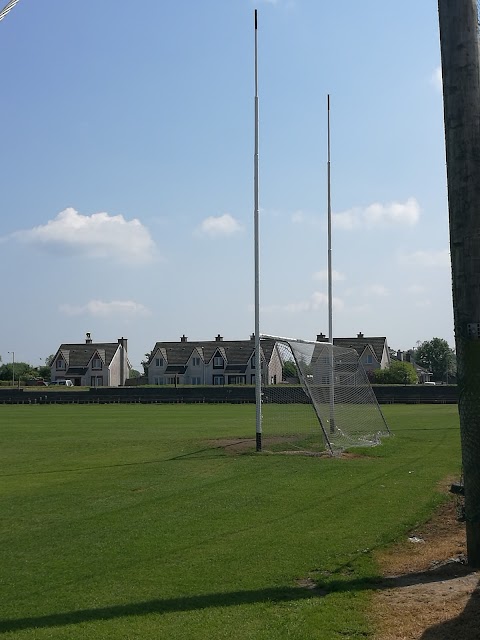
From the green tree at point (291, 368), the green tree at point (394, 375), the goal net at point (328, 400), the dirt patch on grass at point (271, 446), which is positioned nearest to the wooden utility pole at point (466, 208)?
the dirt patch on grass at point (271, 446)

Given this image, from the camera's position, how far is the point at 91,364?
326ft

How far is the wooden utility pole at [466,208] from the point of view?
7.80 meters

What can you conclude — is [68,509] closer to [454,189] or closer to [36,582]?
[36,582]

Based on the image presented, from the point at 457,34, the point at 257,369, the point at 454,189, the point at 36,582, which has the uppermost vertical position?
the point at 457,34

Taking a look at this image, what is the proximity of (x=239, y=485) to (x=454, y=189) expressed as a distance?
8.54m

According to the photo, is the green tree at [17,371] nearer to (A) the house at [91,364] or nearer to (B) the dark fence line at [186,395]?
(A) the house at [91,364]

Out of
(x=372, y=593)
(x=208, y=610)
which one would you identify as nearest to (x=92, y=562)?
(x=208, y=610)

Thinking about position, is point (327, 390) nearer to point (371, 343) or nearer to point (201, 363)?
point (371, 343)

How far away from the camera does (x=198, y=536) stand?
1002 cm

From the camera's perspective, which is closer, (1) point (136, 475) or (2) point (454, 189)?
(2) point (454, 189)

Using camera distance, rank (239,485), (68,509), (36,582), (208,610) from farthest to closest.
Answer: (239,485) → (68,509) → (36,582) → (208,610)

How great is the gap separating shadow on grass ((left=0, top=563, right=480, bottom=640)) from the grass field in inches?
0.8

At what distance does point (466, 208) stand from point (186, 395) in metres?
53.0

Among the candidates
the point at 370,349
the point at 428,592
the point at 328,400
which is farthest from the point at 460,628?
the point at 370,349
